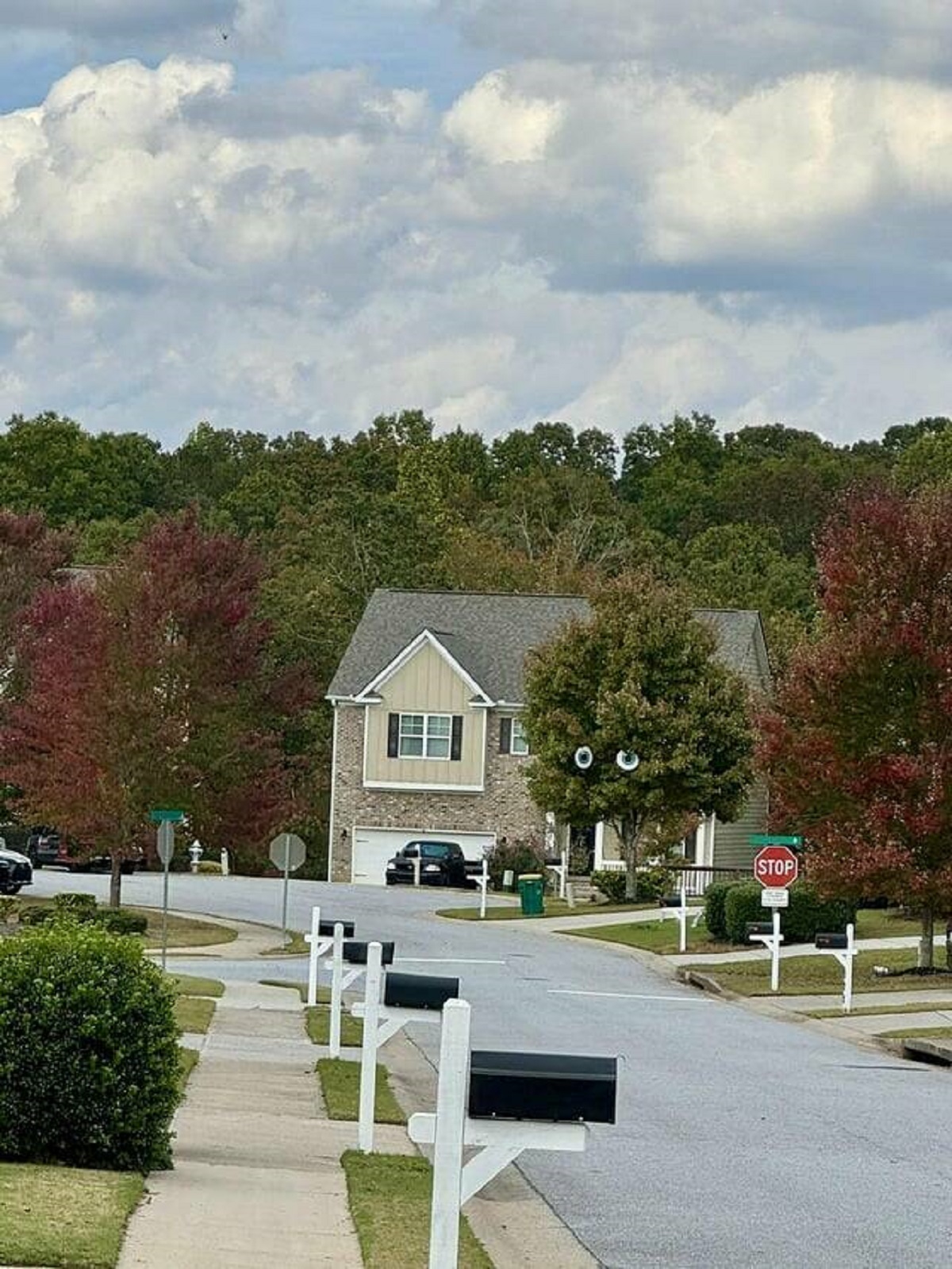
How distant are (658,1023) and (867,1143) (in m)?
12.0

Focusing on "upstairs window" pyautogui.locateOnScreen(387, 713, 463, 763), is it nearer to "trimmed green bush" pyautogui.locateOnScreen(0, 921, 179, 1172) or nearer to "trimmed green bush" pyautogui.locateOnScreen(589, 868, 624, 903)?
"trimmed green bush" pyautogui.locateOnScreen(589, 868, 624, 903)

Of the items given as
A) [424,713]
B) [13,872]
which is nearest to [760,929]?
[13,872]

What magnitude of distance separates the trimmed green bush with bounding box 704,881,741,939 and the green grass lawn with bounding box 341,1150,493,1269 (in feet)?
101

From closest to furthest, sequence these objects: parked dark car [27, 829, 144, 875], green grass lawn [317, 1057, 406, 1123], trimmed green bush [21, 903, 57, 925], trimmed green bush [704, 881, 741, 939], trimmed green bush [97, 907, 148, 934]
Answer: green grass lawn [317, 1057, 406, 1123] → trimmed green bush [97, 907, 148, 934] → trimmed green bush [21, 903, 57, 925] → trimmed green bush [704, 881, 741, 939] → parked dark car [27, 829, 144, 875]

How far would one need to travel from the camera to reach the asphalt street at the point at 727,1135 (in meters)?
11.9

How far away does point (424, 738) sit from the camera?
69.3 metres

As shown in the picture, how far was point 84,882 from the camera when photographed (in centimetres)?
6084

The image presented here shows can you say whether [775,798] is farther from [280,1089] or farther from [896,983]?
[280,1089]

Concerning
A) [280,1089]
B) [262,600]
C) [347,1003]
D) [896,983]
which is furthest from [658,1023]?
[262,600]

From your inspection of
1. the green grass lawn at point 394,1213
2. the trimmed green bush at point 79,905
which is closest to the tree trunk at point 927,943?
the trimmed green bush at point 79,905

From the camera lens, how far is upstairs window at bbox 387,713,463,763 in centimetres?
6912

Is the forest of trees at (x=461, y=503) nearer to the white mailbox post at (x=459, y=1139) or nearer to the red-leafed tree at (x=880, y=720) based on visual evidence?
the red-leafed tree at (x=880, y=720)

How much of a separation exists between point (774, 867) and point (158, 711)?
54.8 ft

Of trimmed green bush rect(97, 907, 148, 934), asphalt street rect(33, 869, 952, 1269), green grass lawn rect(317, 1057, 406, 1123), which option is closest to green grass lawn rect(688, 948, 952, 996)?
asphalt street rect(33, 869, 952, 1269)
